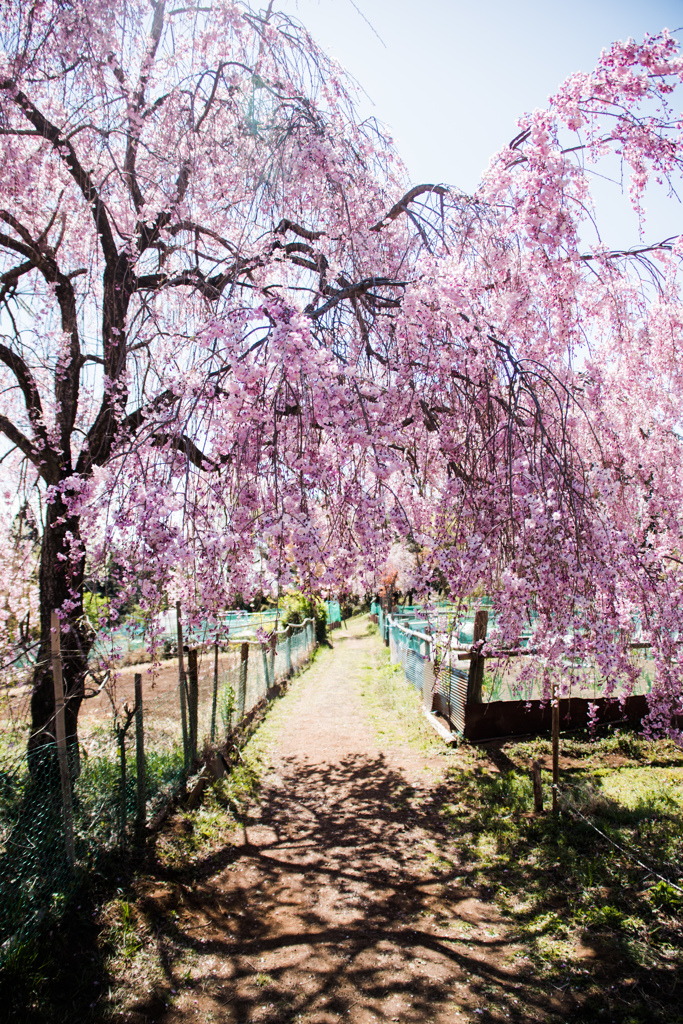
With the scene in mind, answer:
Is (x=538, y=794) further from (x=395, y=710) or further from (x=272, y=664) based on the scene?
Answer: (x=272, y=664)

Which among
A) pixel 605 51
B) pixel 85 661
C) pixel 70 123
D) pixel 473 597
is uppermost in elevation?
pixel 70 123

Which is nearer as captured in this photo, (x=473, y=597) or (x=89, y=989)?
(x=89, y=989)

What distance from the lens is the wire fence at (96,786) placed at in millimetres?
3566

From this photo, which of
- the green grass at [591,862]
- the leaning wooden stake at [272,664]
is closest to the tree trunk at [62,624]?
the green grass at [591,862]

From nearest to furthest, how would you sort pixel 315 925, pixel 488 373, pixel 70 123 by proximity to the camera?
pixel 488 373, pixel 315 925, pixel 70 123

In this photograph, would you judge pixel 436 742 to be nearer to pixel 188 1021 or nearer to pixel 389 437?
pixel 188 1021

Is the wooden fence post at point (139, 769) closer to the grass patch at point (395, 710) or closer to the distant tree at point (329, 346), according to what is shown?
the distant tree at point (329, 346)

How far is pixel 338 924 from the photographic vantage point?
4.41 meters

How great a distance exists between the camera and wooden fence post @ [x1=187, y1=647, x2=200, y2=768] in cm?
633

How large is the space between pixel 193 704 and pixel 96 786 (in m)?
1.63

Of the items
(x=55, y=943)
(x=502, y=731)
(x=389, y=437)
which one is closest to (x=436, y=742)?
(x=502, y=731)

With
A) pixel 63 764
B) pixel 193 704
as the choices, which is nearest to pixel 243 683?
pixel 193 704

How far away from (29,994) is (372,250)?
16.6 feet

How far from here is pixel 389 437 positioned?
3318mm
